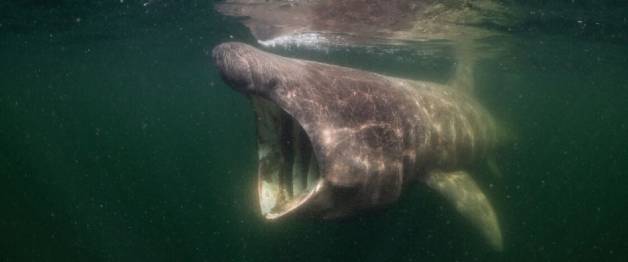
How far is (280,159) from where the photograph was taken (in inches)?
211

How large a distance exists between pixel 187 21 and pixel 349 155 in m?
15.5

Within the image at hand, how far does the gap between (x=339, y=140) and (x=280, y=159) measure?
105 cm

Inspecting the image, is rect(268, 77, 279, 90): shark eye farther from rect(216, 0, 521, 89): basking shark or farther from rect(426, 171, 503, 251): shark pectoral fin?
rect(216, 0, 521, 89): basking shark

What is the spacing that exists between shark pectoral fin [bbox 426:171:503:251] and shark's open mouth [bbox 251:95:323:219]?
7.16ft

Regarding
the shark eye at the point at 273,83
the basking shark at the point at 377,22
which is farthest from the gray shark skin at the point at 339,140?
the basking shark at the point at 377,22

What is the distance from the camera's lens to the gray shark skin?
449 cm

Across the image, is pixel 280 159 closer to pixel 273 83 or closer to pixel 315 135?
pixel 315 135

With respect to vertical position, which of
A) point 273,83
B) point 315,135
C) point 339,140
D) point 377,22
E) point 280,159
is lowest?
point 280,159

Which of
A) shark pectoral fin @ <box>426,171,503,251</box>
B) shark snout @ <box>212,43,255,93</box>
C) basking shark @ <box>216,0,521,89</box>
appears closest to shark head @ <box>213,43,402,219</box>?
shark snout @ <box>212,43,255,93</box>

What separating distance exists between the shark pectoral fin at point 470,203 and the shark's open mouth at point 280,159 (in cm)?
218

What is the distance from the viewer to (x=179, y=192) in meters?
25.5

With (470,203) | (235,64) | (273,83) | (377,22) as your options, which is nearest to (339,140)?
(273,83)

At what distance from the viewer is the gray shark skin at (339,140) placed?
14.7 ft

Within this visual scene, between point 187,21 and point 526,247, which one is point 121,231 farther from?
point 526,247
